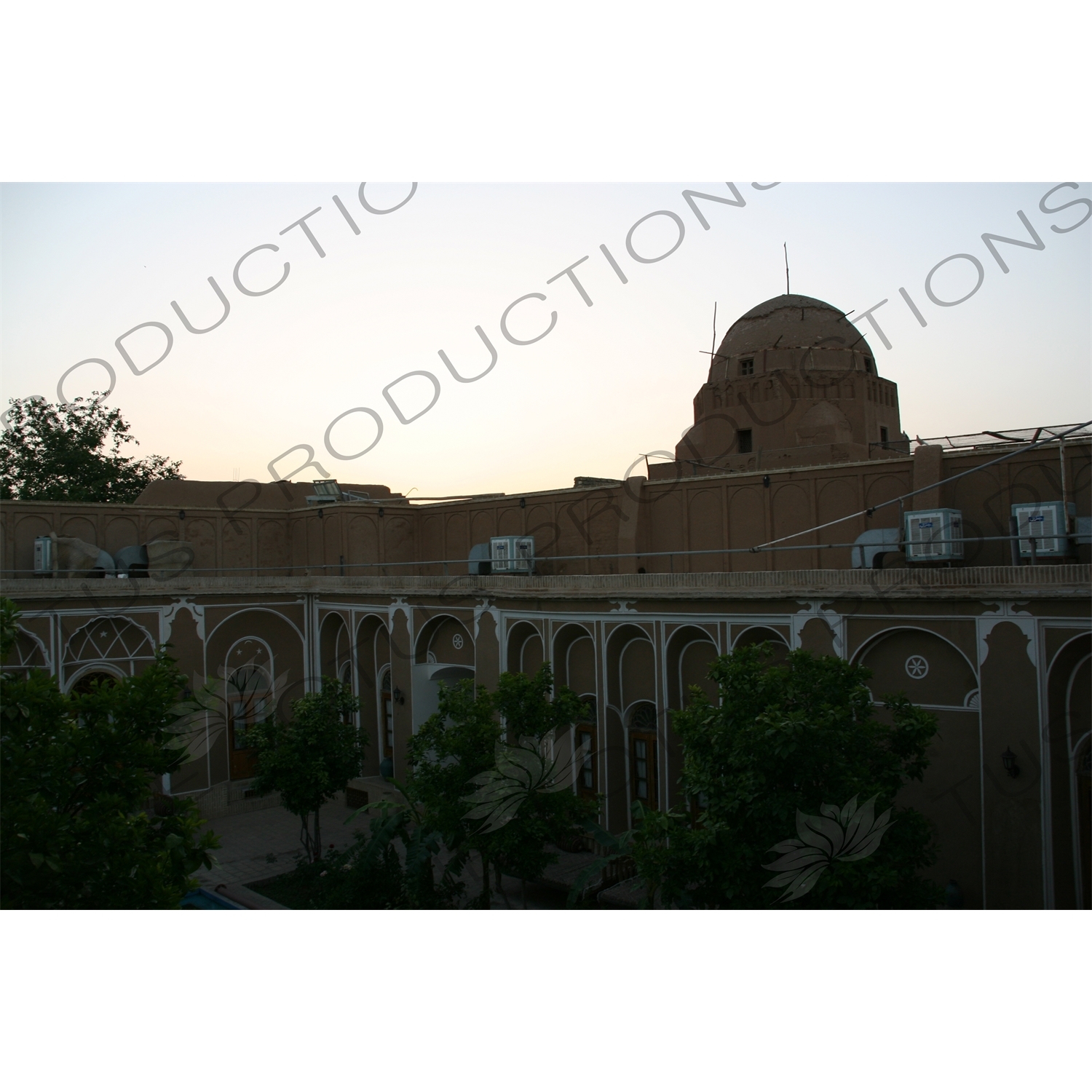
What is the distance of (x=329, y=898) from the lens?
13969mm

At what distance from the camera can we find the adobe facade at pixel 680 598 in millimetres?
11219

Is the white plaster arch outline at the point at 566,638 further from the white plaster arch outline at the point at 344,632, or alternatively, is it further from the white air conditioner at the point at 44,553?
the white air conditioner at the point at 44,553

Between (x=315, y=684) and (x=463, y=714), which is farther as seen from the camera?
(x=315, y=684)

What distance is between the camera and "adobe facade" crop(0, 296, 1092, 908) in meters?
11.2

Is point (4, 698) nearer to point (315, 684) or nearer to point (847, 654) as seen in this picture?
point (847, 654)

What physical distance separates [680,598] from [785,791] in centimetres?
584

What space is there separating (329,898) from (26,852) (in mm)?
7867

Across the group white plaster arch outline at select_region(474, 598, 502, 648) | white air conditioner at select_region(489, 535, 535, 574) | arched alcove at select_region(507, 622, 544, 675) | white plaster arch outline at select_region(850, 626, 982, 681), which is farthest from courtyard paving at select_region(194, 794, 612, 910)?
white air conditioner at select_region(489, 535, 535, 574)

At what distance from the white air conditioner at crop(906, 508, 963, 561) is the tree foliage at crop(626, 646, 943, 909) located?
4577 mm

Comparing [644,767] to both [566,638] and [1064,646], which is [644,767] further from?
[1064,646]

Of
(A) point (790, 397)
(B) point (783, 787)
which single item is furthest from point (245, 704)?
(B) point (783, 787)

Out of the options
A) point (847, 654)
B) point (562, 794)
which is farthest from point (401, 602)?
point (847, 654)

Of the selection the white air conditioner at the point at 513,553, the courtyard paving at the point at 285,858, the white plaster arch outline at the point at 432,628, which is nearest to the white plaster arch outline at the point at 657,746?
the courtyard paving at the point at 285,858

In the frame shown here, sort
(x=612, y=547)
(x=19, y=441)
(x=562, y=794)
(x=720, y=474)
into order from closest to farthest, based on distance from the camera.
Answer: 1. (x=562, y=794)
2. (x=720, y=474)
3. (x=612, y=547)
4. (x=19, y=441)
